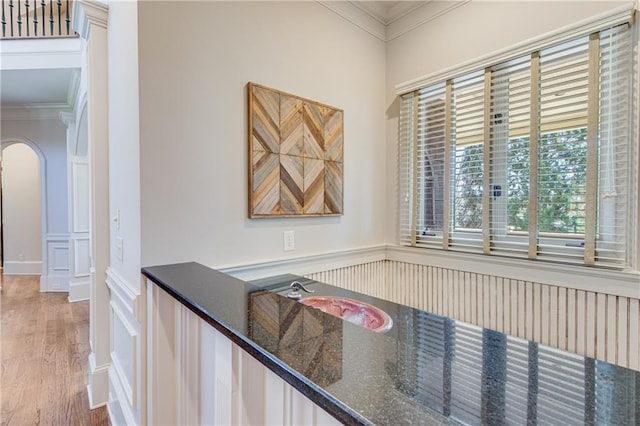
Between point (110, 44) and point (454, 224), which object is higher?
point (110, 44)

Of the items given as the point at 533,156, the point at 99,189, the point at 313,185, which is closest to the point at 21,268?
the point at 99,189

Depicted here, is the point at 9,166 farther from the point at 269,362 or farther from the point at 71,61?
the point at 269,362

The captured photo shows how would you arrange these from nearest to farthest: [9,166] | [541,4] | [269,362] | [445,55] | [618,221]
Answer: [269,362], [618,221], [541,4], [445,55], [9,166]

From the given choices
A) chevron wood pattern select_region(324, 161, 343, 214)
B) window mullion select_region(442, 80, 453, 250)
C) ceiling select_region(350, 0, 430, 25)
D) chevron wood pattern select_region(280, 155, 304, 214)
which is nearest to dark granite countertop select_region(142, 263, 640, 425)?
chevron wood pattern select_region(280, 155, 304, 214)

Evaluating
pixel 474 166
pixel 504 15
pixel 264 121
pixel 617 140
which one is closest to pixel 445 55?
pixel 504 15

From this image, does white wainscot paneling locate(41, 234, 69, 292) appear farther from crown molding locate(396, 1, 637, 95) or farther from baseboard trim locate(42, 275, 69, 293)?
crown molding locate(396, 1, 637, 95)

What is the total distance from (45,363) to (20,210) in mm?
5272

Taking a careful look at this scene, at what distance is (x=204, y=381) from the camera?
123 centimetres

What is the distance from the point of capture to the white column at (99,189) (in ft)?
6.76

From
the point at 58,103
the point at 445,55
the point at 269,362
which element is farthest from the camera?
the point at 58,103

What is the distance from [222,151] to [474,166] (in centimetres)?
163

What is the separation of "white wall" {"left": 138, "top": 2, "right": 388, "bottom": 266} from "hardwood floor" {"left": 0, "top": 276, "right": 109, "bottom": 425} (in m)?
1.44

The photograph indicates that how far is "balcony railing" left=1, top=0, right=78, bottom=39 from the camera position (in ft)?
13.0

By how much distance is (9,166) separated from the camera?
643 cm
